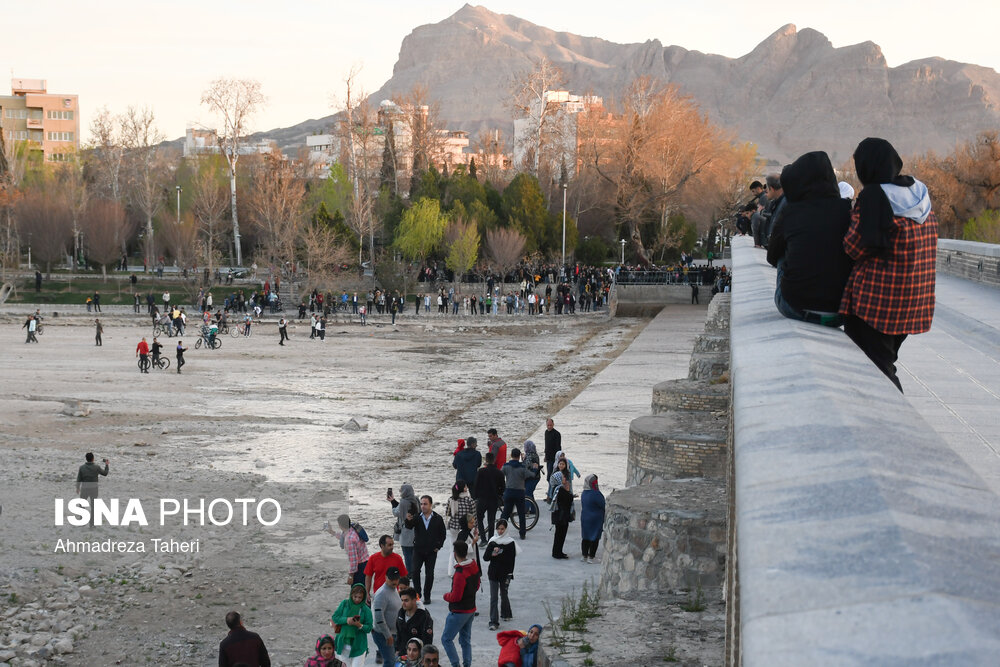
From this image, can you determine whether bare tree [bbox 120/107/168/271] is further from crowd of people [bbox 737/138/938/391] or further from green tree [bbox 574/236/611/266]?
crowd of people [bbox 737/138/938/391]

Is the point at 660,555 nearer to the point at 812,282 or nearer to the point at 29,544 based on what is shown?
the point at 812,282

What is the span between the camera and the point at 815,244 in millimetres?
4324

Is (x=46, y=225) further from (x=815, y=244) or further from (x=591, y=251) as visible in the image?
(x=815, y=244)

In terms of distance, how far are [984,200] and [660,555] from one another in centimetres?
6079

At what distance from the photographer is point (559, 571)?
37.6 ft

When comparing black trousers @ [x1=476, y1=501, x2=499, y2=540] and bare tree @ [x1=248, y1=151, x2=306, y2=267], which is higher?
bare tree @ [x1=248, y1=151, x2=306, y2=267]

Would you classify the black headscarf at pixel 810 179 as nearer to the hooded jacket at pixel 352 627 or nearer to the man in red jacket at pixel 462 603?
the man in red jacket at pixel 462 603

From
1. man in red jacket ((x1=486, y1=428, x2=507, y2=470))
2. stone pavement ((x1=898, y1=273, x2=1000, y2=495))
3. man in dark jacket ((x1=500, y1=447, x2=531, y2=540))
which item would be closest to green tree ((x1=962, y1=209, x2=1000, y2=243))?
stone pavement ((x1=898, y1=273, x2=1000, y2=495))

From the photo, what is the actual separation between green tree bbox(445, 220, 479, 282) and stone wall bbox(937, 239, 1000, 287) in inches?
1324

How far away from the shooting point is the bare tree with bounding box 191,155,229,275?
61719mm

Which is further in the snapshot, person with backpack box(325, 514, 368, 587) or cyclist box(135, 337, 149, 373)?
cyclist box(135, 337, 149, 373)

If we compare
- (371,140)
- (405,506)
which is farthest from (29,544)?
(371,140)

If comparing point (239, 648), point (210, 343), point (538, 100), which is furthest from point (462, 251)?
point (239, 648)

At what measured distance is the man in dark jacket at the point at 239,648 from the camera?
→ 7465 millimetres
